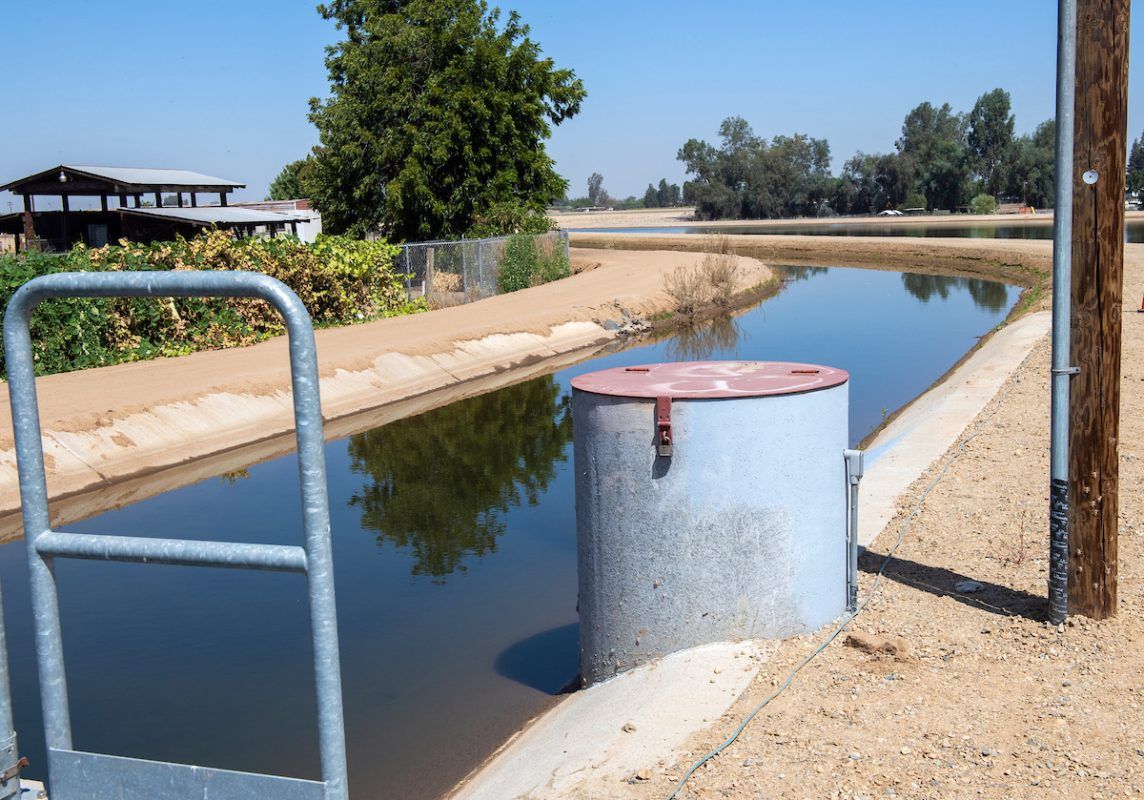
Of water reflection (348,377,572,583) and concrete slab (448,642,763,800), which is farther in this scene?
water reflection (348,377,572,583)

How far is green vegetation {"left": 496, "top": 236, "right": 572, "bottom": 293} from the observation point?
3534 cm

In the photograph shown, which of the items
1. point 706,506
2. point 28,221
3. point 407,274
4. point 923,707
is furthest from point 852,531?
point 28,221

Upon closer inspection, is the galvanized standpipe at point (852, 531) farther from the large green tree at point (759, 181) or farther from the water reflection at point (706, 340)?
the large green tree at point (759, 181)

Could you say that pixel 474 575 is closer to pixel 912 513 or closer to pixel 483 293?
pixel 912 513

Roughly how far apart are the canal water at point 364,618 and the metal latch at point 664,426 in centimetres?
226

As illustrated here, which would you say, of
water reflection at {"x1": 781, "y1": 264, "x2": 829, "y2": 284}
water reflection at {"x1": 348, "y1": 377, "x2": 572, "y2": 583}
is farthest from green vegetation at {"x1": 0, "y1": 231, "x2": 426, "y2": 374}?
water reflection at {"x1": 781, "y1": 264, "x2": 829, "y2": 284}

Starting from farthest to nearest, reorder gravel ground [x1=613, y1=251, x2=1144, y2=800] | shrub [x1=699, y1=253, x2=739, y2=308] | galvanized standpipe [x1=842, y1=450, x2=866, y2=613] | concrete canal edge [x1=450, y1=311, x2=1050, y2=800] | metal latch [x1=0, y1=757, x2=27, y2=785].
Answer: shrub [x1=699, y1=253, x2=739, y2=308], galvanized standpipe [x1=842, y1=450, x2=866, y2=613], concrete canal edge [x1=450, y1=311, x2=1050, y2=800], gravel ground [x1=613, y1=251, x2=1144, y2=800], metal latch [x1=0, y1=757, x2=27, y2=785]

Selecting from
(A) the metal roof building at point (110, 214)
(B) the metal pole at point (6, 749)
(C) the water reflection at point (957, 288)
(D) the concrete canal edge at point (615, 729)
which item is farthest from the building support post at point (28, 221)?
(B) the metal pole at point (6, 749)

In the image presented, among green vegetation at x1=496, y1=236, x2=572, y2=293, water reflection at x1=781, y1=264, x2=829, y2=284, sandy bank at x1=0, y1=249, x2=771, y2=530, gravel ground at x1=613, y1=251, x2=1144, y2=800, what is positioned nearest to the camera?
gravel ground at x1=613, y1=251, x2=1144, y2=800

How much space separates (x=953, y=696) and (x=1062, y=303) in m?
2.21

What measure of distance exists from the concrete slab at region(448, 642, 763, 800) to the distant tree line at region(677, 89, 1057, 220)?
354ft

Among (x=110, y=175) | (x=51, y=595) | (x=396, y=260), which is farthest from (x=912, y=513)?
(x=110, y=175)

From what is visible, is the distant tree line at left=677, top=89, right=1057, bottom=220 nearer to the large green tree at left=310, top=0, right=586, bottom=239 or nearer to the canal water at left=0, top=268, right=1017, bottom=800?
the large green tree at left=310, top=0, right=586, bottom=239

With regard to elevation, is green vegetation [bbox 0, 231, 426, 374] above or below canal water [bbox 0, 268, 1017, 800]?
above
